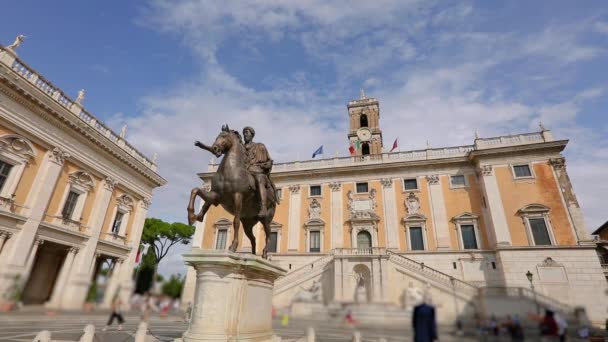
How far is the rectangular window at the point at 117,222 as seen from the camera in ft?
68.7

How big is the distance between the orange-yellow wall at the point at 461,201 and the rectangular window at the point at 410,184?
88.9 inches

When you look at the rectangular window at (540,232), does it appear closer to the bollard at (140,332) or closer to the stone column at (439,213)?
the stone column at (439,213)

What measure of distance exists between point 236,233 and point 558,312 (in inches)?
171

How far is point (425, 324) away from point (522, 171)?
25.9m

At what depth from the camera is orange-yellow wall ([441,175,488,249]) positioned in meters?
22.6

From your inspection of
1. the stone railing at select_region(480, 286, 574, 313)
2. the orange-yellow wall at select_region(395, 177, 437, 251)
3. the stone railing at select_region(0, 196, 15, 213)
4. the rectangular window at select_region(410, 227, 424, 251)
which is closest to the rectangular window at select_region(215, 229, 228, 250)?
the stone railing at select_region(0, 196, 15, 213)

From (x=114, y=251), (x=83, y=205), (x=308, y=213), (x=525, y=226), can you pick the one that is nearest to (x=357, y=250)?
(x=308, y=213)

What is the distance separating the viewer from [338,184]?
88.3 ft

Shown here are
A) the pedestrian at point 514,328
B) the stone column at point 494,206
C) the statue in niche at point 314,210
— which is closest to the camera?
the pedestrian at point 514,328

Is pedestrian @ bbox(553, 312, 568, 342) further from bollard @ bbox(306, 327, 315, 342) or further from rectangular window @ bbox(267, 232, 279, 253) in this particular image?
rectangular window @ bbox(267, 232, 279, 253)

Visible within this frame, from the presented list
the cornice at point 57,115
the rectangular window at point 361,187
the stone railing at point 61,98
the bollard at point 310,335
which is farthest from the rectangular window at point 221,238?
the bollard at point 310,335

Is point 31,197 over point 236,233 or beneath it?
over

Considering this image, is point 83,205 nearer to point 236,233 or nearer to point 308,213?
point 308,213

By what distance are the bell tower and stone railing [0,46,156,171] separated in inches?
975
